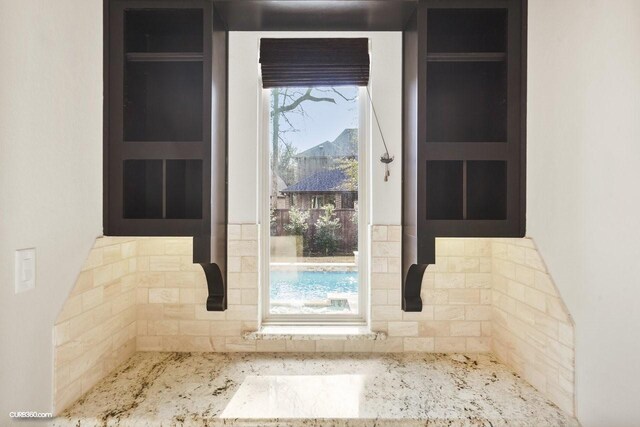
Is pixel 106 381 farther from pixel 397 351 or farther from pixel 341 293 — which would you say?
pixel 397 351

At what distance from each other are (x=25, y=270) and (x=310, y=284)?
1.14m

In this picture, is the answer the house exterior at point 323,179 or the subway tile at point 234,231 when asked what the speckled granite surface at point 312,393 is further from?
the house exterior at point 323,179

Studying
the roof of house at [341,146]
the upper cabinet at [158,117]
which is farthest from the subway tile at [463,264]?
the upper cabinet at [158,117]

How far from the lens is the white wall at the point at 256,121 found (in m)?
1.59

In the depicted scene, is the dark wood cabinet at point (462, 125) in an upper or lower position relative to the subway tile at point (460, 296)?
upper

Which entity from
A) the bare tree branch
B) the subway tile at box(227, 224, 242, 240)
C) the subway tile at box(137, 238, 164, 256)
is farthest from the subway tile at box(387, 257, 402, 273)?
the subway tile at box(137, 238, 164, 256)

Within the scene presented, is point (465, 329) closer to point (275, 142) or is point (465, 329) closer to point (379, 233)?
point (379, 233)

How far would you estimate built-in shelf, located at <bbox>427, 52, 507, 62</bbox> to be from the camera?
51.8 inches

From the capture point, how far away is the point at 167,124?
1.53 metres

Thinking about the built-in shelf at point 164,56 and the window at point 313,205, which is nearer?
the built-in shelf at point 164,56

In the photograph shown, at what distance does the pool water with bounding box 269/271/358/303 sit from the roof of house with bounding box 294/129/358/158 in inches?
23.9

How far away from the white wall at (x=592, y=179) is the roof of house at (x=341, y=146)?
2.49 ft

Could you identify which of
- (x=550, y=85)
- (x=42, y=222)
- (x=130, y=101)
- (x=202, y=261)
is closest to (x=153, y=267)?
(x=202, y=261)

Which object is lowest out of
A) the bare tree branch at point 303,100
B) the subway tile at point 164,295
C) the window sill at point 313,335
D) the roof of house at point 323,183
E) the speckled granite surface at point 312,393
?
the speckled granite surface at point 312,393
